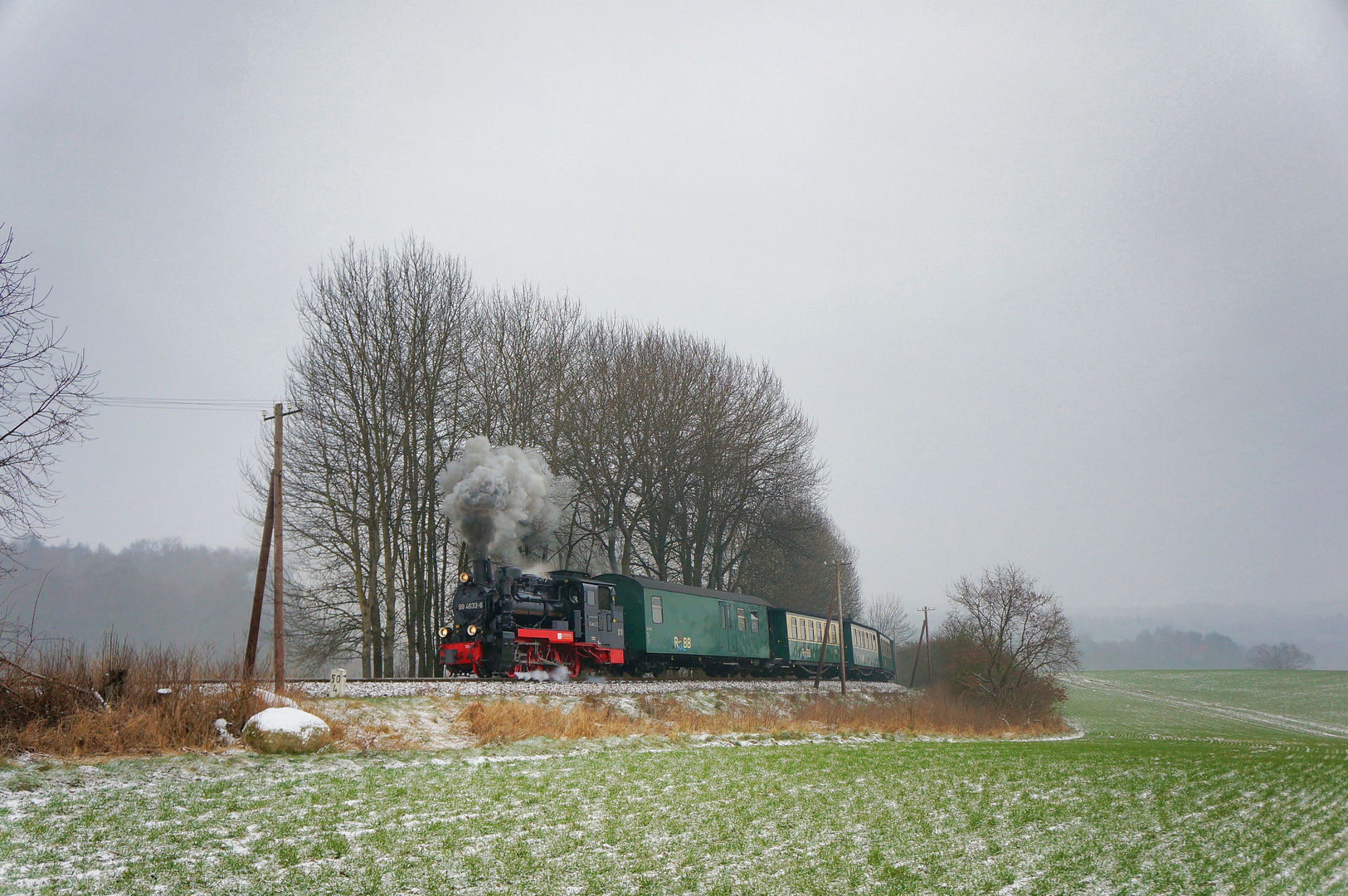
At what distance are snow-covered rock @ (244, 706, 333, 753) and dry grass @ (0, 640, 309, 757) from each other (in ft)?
1.34

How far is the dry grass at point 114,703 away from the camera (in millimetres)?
9195

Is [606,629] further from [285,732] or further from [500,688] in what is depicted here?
[285,732]

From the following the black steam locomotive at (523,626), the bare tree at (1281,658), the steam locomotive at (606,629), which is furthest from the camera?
the bare tree at (1281,658)

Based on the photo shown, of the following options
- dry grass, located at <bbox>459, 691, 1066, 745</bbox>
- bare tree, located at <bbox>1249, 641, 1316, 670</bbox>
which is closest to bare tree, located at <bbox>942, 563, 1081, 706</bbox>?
dry grass, located at <bbox>459, 691, 1066, 745</bbox>

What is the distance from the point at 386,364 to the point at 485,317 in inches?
181

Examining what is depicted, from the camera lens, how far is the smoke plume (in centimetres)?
1981

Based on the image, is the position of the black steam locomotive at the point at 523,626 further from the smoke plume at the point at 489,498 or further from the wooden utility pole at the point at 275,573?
the wooden utility pole at the point at 275,573

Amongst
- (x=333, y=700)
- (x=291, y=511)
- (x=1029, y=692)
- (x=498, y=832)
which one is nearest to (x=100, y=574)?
(x=291, y=511)

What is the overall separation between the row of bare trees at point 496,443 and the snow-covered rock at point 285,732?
1409 centimetres

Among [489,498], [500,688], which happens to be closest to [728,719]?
[500,688]

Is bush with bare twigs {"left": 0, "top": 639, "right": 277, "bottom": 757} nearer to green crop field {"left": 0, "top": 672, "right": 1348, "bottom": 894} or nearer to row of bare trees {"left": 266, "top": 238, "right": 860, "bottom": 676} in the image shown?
green crop field {"left": 0, "top": 672, "right": 1348, "bottom": 894}

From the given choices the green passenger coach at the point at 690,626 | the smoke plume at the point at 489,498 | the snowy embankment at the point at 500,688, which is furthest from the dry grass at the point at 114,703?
the green passenger coach at the point at 690,626

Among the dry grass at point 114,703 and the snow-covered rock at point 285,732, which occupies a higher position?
the dry grass at point 114,703

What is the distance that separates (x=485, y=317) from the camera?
29500 mm
